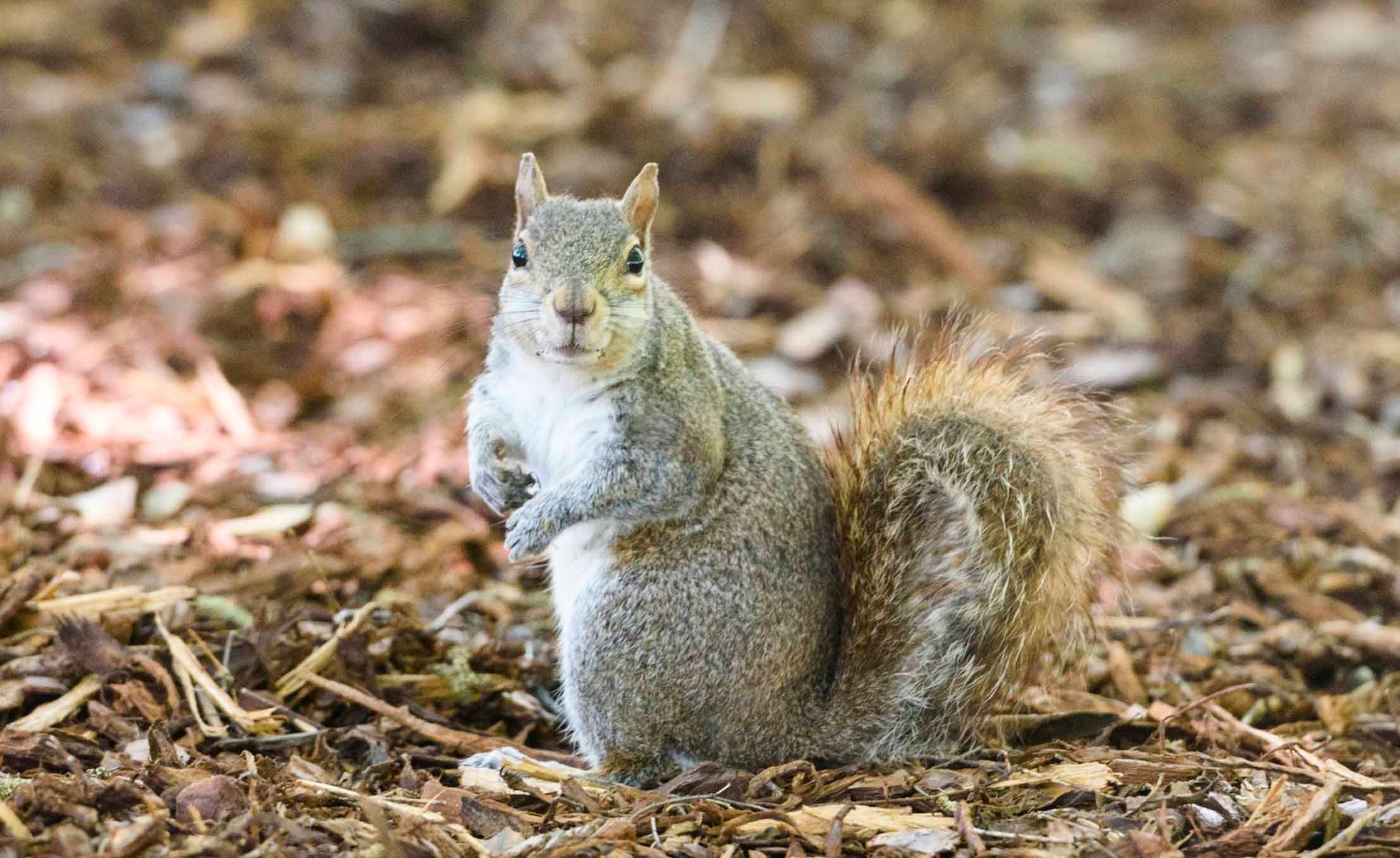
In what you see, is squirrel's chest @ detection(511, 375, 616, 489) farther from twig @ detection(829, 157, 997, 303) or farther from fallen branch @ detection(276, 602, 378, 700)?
twig @ detection(829, 157, 997, 303)

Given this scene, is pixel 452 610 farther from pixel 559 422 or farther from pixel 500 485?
pixel 559 422

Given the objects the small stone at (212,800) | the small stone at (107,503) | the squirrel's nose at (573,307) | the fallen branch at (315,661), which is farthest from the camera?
the small stone at (107,503)

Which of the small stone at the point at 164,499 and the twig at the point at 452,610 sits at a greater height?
the small stone at the point at 164,499

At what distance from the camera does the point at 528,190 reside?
338 cm

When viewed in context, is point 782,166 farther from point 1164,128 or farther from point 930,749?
point 930,749

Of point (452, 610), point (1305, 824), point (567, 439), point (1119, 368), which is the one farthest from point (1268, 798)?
point (1119, 368)

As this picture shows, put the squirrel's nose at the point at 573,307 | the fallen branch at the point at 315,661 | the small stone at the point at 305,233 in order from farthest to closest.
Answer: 1. the small stone at the point at 305,233
2. the fallen branch at the point at 315,661
3. the squirrel's nose at the point at 573,307

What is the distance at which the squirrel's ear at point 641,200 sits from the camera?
130 inches

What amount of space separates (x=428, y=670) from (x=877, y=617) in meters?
1.11

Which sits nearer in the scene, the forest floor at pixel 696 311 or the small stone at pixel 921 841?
the small stone at pixel 921 841

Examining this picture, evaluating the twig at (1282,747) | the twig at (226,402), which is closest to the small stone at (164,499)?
the twig at (226,402)

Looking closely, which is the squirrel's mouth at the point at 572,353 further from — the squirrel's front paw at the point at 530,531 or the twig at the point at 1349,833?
the twig at the point at 1349,833

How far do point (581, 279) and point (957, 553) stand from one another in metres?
0.98

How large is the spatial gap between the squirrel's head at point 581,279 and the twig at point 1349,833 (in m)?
1.64
